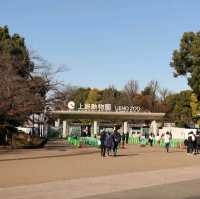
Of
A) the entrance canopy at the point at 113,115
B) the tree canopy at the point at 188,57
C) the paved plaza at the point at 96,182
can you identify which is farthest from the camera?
the entrance canopy at the point at 113,115

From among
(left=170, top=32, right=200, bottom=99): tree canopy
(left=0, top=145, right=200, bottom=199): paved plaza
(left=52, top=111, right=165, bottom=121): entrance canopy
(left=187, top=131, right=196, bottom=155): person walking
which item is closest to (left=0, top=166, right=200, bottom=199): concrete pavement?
(left=0, top=145, right=200, bottom=199): paved plaza

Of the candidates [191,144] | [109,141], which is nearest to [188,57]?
[191,144]

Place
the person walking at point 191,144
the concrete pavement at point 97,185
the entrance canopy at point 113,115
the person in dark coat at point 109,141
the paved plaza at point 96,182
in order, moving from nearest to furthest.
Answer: the concrete pavement at point 97,185
the paved plaza at point 96,182
the person in dark coat at point 109,141
the person walking at point 191,144
the entrance canopy at point 113,115

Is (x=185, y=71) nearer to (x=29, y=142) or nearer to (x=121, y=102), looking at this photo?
(x=29, y=142)

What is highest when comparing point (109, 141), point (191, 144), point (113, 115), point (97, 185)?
point (113, 115)

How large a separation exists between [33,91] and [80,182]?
3495 centimetres

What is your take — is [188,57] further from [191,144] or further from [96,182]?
[96,182]

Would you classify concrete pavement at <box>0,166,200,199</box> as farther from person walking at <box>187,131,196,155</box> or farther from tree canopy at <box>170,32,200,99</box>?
tree canopy at <box>170,32,200,99</box>

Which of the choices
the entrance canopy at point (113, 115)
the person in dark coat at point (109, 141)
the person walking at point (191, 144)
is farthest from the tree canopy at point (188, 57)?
the entrance canopy at point (113, 115)

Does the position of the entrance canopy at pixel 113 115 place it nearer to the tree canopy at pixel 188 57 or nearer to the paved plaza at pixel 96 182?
the tree canopy at pixel 188 57

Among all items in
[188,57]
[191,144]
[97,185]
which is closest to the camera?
[97,185]

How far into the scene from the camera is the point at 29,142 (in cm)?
5009

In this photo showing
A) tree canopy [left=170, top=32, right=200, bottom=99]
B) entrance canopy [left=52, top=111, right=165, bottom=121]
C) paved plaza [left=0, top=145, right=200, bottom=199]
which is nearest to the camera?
paved plaza [left=0, top=145, right=200, bottom=199]

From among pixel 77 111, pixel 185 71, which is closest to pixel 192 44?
pixel 185 71
